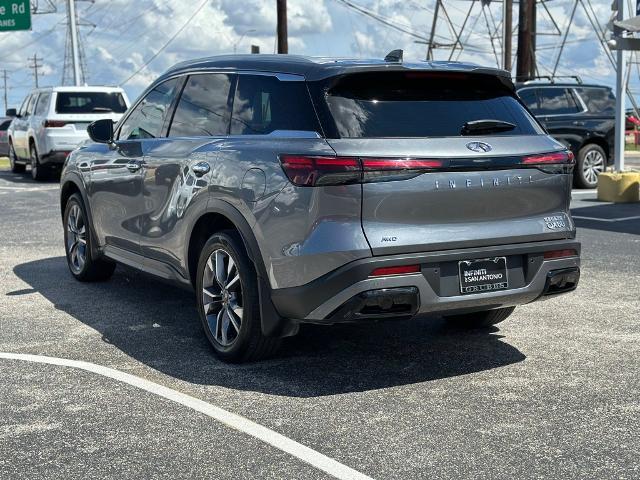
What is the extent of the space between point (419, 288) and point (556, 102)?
13660 millimetres

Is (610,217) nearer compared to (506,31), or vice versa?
(610,217)

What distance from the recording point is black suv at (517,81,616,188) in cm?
1750

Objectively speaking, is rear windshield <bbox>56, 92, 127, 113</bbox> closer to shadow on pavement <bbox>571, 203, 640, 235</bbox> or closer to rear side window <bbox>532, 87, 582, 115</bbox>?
rear side window <bbox>532, 87, 582, 115</bbox>

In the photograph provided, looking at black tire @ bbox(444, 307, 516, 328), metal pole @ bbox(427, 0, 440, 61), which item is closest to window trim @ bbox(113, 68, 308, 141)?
black tire @ bbox(444, 307, 516, 328)

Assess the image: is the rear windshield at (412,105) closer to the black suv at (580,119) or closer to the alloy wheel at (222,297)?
the alloy wheel at (222,297)

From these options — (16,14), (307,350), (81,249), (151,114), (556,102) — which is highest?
(16,14)

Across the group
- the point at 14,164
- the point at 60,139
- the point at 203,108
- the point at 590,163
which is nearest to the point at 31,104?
the point at 60,139

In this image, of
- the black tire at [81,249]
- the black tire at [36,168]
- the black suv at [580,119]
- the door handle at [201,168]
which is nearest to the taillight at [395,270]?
the door handle at [201,168]

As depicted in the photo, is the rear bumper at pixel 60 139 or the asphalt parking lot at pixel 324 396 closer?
the asphalt parking lot at pixel 324 396

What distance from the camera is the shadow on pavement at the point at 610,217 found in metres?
12.1

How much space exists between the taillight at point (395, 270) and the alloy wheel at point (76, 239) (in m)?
3.93

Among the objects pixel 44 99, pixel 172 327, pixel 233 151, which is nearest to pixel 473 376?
pixel 233 151

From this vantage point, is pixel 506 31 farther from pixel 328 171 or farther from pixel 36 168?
pixel 328 171

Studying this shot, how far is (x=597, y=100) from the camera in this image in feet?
58.9
